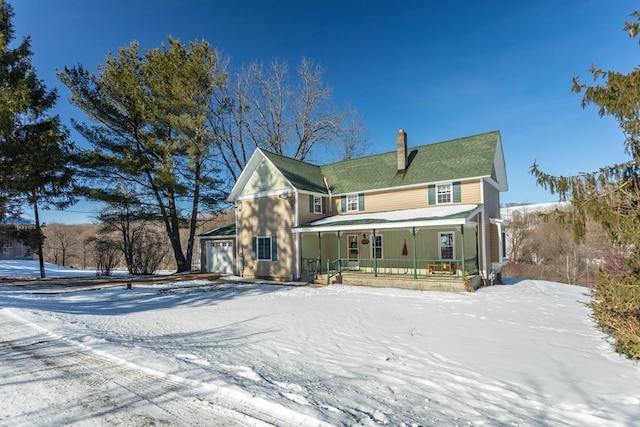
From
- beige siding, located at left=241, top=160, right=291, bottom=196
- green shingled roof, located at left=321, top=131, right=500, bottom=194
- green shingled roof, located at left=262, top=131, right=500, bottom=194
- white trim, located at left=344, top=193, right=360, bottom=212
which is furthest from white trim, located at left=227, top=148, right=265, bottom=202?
white trim, located at left=344, top=193, right=360, bottom=212

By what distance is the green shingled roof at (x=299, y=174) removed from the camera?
18734 mm

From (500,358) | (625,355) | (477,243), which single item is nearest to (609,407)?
(500,358)

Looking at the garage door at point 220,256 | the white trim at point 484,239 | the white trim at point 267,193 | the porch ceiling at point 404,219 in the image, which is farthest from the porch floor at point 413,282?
the garage door at point 220,256

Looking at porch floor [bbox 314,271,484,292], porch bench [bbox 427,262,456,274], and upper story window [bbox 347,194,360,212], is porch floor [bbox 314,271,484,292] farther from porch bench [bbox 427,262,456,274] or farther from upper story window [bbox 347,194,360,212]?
upper story window [bbox 347,194,360,212]

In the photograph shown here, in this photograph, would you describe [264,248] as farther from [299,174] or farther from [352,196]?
[352,196]

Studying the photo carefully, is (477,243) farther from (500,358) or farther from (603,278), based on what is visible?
(500,358)

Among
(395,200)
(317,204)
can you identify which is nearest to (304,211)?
(317,204)

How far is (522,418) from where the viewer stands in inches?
148

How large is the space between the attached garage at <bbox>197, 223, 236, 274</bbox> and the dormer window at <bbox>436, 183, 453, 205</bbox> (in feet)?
40.7

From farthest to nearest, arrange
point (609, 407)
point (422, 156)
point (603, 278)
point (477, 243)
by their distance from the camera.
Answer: point (422, 156)
point (477, 243)
point (603, 278)
point (609, 407)

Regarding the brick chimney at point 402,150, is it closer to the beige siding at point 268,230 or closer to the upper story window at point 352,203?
the upper story window at point 352,203

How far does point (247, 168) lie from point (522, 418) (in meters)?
18.0

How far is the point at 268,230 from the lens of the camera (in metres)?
19.2

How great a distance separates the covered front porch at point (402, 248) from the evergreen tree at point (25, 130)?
12154 mm
